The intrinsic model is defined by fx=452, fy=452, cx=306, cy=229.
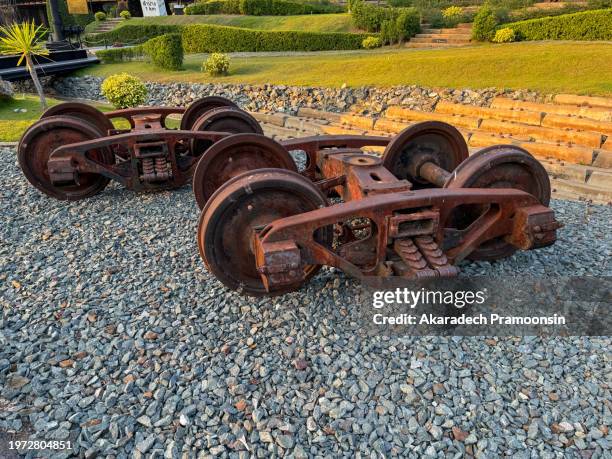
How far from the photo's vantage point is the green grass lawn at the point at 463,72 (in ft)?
40.2

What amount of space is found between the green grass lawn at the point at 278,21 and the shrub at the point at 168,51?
9244 millimetres

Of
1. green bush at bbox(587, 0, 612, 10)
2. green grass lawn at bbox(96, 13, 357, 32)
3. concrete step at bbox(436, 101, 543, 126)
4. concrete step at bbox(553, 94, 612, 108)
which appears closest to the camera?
concrete step at bbox(553, 94, 612, 108)

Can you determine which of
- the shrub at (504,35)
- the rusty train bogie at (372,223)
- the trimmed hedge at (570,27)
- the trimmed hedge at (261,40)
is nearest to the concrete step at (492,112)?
the rusty train bogie at (372,223)

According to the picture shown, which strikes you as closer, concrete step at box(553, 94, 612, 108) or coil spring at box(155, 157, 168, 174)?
coil spring at box(155, 157, 168, 174)

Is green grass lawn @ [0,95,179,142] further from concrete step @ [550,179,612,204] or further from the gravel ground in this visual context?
concrete step @ [550,179,612,204]

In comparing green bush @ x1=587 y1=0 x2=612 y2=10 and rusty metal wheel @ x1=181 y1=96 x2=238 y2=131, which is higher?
green bush @ x1=587 y1=0 x2=612 y2=10

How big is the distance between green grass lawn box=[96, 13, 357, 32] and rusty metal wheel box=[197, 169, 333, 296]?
26818mm

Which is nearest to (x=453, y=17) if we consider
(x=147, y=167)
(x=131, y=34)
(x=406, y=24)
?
(x=406, y=24)

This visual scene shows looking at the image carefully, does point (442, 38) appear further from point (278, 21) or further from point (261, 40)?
point (278, 21)

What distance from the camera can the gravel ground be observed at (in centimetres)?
266

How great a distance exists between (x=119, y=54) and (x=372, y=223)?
27.7 meters

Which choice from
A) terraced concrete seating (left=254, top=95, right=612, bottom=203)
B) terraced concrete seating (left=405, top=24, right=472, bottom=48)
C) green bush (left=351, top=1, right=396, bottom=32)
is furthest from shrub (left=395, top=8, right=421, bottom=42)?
terraced concrete seating (left=254, top=95, right=612, bottom=203)

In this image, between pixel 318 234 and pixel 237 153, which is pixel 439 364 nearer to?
pixel 318 234

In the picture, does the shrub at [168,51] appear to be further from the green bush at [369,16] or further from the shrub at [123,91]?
the green bush at [369,16]
